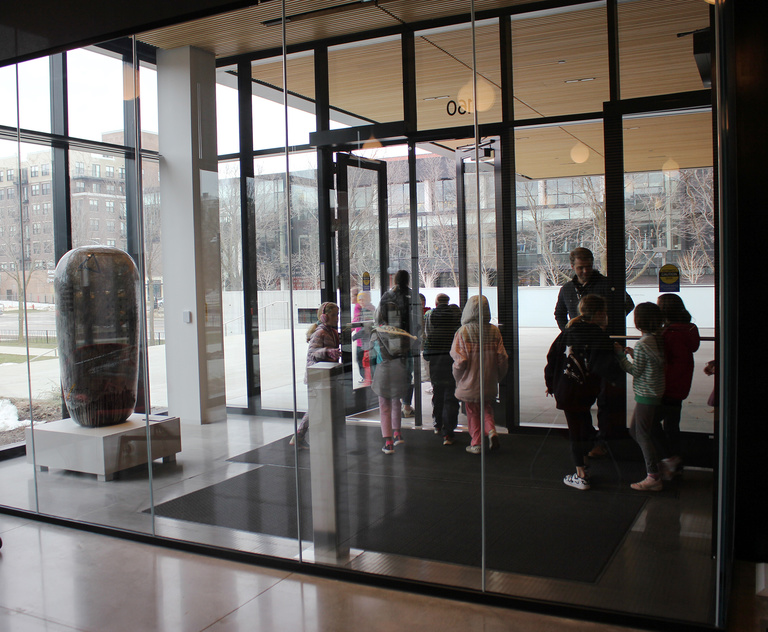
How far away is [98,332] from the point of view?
482 cm

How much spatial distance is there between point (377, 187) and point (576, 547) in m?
2.20

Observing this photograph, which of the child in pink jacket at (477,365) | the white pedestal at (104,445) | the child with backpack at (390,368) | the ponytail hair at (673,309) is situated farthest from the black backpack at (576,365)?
the white pedestal at (104,445)

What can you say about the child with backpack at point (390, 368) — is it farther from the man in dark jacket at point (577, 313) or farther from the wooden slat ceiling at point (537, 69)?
the wooden slat ceiling at point (537, 69)

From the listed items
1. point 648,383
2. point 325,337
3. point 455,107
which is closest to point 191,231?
point 325,337

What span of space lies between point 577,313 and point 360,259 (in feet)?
4.13

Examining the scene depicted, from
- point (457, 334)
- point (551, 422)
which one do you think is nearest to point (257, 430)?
point (457, 334)

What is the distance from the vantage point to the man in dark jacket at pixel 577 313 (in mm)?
3350

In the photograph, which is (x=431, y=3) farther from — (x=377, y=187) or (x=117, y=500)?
(x=117, y=500)

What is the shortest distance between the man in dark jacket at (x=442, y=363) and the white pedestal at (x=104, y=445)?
199cm

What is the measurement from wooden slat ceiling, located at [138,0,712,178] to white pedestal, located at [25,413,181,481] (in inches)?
99.2

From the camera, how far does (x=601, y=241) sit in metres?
3.32

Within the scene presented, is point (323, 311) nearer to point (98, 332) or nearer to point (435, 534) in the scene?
point (435, 534)

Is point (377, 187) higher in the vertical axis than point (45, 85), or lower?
lower

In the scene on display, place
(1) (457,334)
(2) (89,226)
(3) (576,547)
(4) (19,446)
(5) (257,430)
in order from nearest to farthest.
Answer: (3) (576,547)
(1) (457,334)
(5) (257,430)
(2) (89,226)
(4) (19,446)
